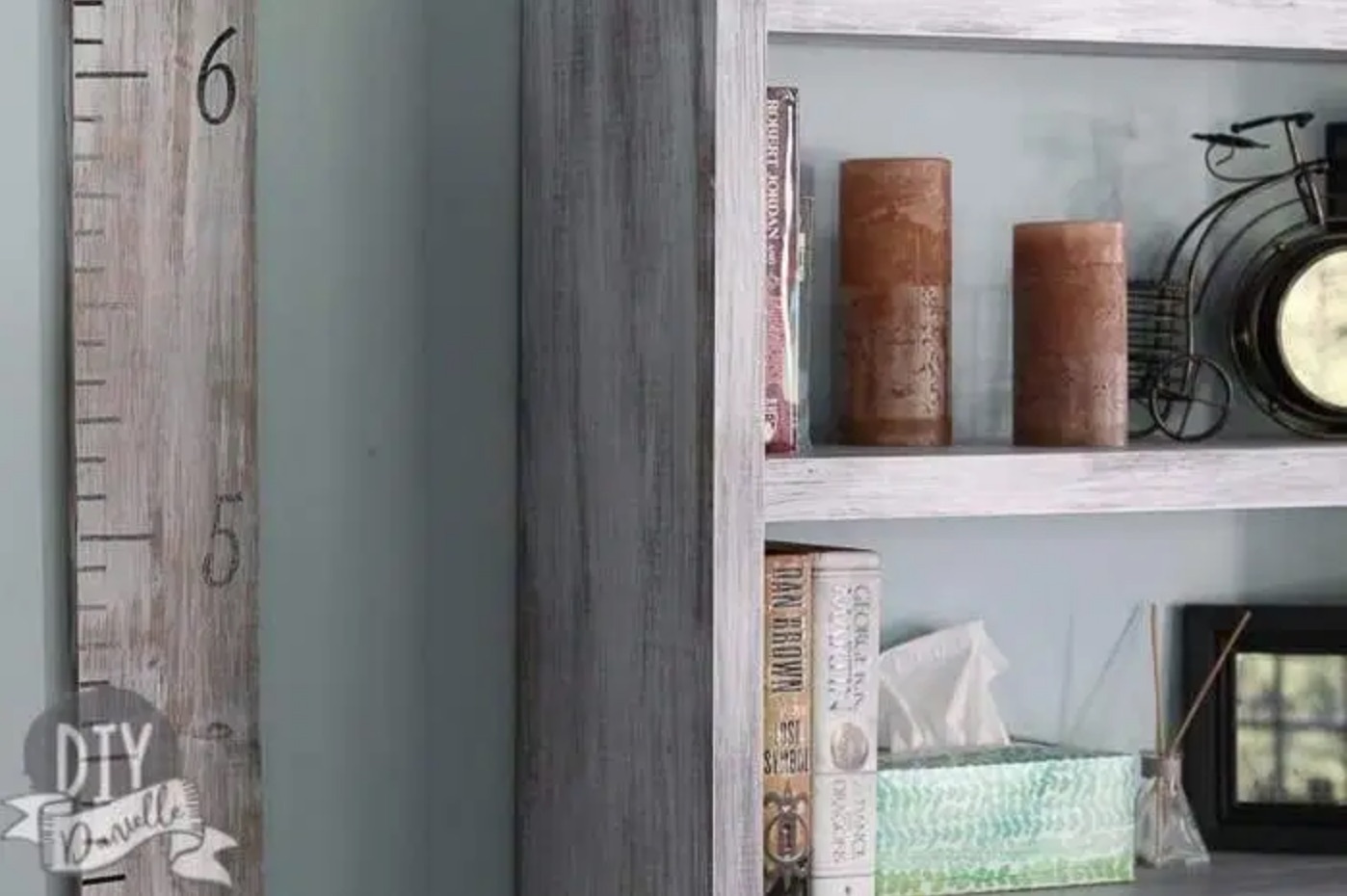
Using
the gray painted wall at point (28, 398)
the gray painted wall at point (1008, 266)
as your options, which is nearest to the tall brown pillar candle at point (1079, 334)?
the gray painted wall at point (1008, 266)

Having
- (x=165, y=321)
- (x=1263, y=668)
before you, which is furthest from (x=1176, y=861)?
(x=165, y=321)

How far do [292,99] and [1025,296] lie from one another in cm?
57

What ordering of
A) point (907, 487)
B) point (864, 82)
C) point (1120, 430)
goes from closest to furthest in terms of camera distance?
1. point (907, 487)
2. point (1120, 430)
3. point (864, 82)

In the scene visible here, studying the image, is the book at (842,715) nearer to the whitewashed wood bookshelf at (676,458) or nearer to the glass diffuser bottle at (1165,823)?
the whitewashed wood bookshelf at (676,458)

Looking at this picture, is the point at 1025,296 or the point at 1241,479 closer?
the point at 1241,479

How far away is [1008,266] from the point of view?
1908 mm

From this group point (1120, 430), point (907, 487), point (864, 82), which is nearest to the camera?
point (907, 487)

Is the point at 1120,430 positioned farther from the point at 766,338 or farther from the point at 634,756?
the point at 634,756

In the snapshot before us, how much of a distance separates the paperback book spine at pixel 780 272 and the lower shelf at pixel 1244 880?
1.55ft

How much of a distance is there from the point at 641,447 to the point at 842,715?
0.24 meters

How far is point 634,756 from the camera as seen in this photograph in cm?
158

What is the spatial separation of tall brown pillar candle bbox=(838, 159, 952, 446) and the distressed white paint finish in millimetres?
136

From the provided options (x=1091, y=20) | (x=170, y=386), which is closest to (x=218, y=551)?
(x=170, y=386)

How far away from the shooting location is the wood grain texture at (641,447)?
1467mm
